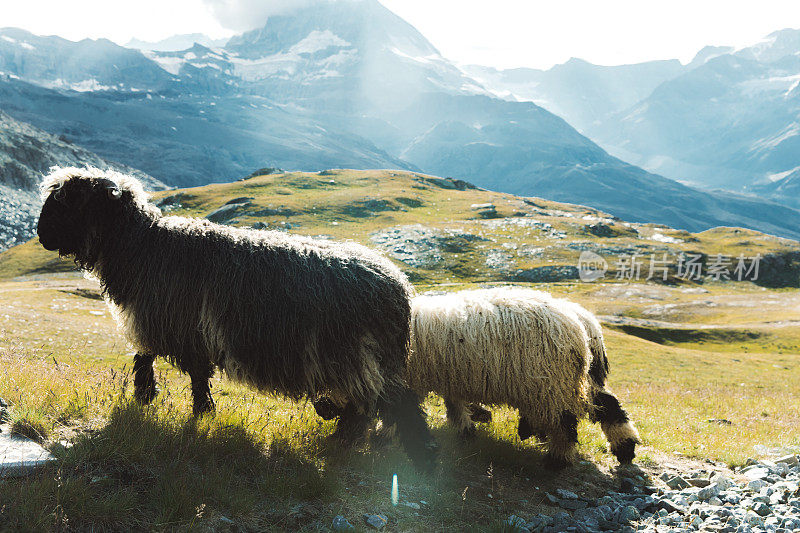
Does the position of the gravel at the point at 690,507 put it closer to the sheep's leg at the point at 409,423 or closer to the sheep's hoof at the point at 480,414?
the sheep's leg at the point at 409,423

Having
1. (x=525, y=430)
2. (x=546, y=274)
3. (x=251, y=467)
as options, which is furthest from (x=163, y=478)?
(x=546, y=274)

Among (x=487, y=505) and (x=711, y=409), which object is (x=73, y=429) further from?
(x=711, y=409)

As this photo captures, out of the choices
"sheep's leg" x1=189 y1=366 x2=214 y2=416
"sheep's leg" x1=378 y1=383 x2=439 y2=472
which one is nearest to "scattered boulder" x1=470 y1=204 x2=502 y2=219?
"sheep's leg" x1=378 y1=383 x2=439 y2=472

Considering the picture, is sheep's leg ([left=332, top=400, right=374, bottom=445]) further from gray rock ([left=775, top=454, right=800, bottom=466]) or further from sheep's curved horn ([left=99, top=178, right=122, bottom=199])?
gray rock ([left=775, top=454, right=800, bottom=466])

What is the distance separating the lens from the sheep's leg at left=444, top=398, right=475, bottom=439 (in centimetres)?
921

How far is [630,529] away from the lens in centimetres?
642

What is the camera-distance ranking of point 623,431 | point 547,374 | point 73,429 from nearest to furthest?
point 73,429 → point 547,374 → point 623,431

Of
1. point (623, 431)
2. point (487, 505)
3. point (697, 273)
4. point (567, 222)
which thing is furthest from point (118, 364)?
point (567, 222)

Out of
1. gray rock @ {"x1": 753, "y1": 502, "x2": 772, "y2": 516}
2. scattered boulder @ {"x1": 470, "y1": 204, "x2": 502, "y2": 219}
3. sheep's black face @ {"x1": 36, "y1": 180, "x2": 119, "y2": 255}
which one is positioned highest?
scattered boulder @ {"x1": 470, "y1": 204, "x2": 502, "y2": 219}

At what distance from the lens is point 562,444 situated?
28.2 feet

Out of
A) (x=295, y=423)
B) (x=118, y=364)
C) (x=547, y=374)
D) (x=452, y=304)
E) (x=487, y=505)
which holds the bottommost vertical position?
(x=118, y=364)

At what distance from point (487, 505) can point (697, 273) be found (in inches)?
3658

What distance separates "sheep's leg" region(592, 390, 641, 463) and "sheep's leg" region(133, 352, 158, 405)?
7.90m

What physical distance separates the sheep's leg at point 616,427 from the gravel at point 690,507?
2.78 ft
